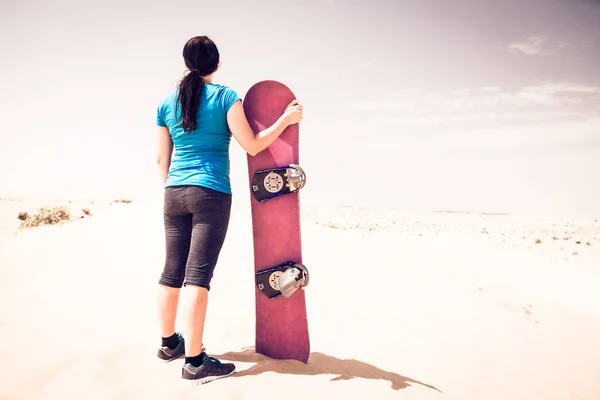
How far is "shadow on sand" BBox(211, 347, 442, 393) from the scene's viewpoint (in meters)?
2.40

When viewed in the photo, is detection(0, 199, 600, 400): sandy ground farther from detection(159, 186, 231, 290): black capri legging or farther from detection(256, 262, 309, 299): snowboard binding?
detection(159, 186, 231, 290): black capri legging

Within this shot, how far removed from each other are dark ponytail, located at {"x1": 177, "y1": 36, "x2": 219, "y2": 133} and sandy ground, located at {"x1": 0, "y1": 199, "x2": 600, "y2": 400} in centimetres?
154

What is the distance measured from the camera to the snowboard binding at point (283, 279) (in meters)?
2.45

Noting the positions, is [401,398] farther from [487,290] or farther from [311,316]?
[487,290]

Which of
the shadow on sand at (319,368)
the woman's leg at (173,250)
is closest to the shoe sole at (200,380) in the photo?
the shadow on sand at (319,368)

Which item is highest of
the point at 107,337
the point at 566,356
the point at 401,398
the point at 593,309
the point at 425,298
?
the point at 107,337

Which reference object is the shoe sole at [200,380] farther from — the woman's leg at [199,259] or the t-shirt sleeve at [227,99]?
the t-shirt sleeve at [227,99]

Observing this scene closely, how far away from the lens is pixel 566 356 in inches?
164

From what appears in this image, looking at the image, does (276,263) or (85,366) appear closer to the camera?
(85,366)

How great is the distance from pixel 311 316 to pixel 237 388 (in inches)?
83.4

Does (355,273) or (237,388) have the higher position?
(237,388)

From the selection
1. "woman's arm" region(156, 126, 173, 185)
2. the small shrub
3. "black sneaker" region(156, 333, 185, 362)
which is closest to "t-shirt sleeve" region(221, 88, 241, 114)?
"woman's arm" region(156, 126, 173, 185)

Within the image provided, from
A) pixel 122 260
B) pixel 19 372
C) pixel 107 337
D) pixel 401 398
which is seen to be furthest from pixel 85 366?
pixel 122 260

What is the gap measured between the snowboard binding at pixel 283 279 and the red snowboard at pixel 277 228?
0.04 meters
